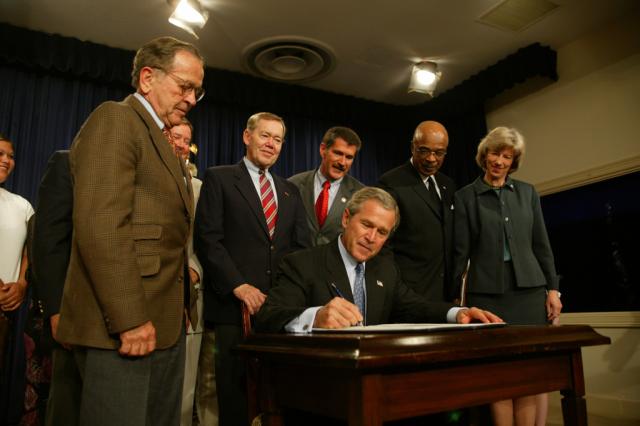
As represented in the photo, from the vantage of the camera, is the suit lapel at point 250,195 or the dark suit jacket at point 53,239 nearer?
the dark suit jacket at point 53,239

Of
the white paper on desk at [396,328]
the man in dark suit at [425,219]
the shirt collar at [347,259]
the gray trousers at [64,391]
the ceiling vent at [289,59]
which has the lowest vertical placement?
the gray trousers at [64,391]

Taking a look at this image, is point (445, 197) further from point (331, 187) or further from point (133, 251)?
point (133, 251)

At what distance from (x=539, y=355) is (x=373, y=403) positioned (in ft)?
1.69

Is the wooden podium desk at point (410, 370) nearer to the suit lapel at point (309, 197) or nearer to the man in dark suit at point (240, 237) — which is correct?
the man in dark suit at point (240, 237)

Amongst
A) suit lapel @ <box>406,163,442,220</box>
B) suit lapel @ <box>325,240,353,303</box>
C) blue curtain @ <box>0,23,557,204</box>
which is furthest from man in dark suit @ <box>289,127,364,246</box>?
blue curtain @ <box>0,23,557,204</box>

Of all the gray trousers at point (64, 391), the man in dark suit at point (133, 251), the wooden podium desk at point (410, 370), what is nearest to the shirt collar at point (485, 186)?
the wooden podium desk at point (410, 370)

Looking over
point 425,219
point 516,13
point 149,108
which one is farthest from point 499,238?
point 516,13

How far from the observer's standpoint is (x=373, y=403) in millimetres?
920

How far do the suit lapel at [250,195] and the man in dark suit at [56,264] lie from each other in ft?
2.43

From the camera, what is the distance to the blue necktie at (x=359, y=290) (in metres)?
1.67

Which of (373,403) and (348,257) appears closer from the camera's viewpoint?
(373,403)

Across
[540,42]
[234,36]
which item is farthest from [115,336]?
[540,42]

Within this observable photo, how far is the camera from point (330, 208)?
2701mm

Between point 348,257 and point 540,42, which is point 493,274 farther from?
point 540,42
